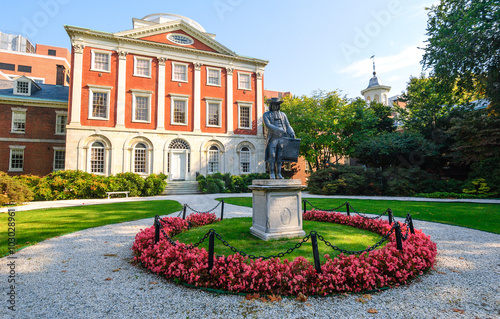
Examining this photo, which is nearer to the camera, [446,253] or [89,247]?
[446,253]

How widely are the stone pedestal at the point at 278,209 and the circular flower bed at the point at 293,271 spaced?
1.70 metres

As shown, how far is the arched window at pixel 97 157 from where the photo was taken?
21953 mm

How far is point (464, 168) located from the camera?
21.0 metres

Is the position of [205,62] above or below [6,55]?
below

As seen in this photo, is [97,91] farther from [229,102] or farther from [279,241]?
[279,241]

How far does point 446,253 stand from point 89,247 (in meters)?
8.56

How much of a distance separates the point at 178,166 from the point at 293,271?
71.7 ft

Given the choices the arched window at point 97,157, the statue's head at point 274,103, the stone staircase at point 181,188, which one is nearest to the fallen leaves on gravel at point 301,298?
the statue's head at point 274,103

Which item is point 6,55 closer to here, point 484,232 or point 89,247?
point 89,247

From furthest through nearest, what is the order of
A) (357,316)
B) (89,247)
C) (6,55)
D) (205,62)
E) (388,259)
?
(6,55) → (205,62) → (89,247) → (388,259) → (357,316)

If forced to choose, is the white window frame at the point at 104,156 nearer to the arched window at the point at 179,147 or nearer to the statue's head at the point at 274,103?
the arched window at the point at 179,147

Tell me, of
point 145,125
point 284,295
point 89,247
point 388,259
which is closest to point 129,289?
point 284,295

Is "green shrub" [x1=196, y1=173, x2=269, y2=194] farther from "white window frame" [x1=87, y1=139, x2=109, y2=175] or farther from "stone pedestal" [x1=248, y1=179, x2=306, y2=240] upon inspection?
"stone pedestal" [x1=248, y1=179, x2=306, y2=240]

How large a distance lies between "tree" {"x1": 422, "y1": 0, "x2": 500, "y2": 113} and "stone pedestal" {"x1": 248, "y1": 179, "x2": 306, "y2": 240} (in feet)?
50.8
